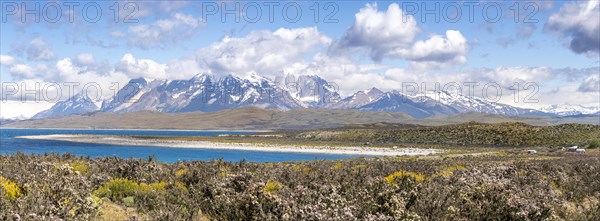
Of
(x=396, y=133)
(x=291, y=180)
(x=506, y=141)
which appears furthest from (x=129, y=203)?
(x=396, y=133)

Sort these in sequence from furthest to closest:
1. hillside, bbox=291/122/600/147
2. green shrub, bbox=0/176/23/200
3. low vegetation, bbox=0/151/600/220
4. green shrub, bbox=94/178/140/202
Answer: hillside, bbox=291/122/600/147 < green shrub, bbox=94/178/140/202 < green shrub, bbox=0/176/23/200 < low vegetation, bbox=0/151/600/220

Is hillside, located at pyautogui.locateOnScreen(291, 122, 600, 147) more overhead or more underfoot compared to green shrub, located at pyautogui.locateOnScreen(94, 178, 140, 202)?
more underfoot

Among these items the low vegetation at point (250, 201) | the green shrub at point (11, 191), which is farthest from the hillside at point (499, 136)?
the green shrub at point (11, 191)

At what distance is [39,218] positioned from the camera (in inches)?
369

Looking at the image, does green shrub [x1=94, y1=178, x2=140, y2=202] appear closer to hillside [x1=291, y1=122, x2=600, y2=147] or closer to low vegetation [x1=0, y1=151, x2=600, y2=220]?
low vegetation [x1=0, y1=151, x2=600, y2=220]

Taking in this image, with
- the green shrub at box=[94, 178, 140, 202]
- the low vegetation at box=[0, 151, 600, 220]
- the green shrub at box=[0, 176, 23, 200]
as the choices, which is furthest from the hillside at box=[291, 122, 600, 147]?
the green shrub at box=[0, 176, 23, 200]

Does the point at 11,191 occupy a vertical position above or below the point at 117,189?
above

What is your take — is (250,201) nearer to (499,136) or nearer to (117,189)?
(117,189)

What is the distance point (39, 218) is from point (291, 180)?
34.0ft

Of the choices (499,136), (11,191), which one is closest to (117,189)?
(11,191)

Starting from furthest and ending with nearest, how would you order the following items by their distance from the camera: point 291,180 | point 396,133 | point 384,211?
1. point 396,133
2. point 291,180
3. point 384,211

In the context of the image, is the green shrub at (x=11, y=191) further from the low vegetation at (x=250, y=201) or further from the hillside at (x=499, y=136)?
the hillside at (x=499, y=136)

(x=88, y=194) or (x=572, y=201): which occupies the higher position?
(x=88, y=194)

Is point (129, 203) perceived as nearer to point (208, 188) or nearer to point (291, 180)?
point (208, 188)
